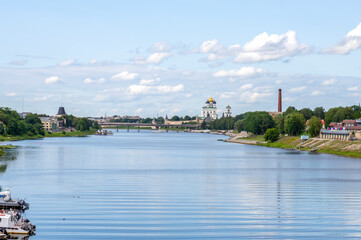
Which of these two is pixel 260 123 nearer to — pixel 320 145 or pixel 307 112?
pixel 307 112

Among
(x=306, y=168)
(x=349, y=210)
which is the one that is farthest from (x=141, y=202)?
(x=306, y=168)

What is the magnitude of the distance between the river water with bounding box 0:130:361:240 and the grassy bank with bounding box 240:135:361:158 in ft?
89.0

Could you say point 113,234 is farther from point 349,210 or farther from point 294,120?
point 294,120

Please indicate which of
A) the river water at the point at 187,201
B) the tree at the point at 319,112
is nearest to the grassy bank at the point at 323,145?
the river water at the point at 187,201

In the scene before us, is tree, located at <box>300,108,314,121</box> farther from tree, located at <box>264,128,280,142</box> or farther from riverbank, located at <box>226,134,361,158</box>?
tree, located at <box>264,128,280,142</box>

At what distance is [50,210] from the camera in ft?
120

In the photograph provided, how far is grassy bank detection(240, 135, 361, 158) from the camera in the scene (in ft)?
316

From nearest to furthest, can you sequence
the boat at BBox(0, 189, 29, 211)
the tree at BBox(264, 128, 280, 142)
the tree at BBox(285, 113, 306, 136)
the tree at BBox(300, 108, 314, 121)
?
the boat at BBox(0, 189, 29, 211)
the tree at BBox(285, 113, 306, 136)
the tree at BBox(264, 128, 280, 142)
the tree at BBox(300, 108, 314, 121)

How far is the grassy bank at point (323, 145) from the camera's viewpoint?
96256mm

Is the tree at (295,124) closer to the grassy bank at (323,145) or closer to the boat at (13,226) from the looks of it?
the grassy bank at (323,145)

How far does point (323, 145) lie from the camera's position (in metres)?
111

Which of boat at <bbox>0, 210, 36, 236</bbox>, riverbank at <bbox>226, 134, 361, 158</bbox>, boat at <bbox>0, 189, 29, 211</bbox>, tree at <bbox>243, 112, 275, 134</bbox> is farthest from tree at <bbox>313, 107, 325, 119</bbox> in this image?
boat at <bbox>0, 210, 36, 236</bbox>

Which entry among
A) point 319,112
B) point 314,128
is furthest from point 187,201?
point 319,112

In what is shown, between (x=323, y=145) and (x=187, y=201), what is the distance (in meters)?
74.7
